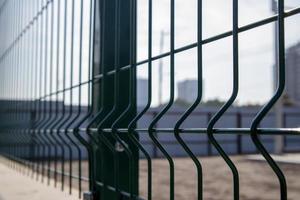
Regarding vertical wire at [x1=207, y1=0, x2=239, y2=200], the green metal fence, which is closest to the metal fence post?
the green metal fence

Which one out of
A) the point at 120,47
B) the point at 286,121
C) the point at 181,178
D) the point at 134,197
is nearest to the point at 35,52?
the point at 120,47

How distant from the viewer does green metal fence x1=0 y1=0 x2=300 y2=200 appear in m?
1.22

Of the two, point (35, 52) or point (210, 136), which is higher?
point (35, 52)

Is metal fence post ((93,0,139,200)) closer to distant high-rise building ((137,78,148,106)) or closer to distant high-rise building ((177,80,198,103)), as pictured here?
distant high-rise building ((137,78,148,106))

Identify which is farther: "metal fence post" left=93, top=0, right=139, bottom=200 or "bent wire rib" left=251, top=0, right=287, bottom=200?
"metal fence post" left=93, top=0, right=139, bottom=200

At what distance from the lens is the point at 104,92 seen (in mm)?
2299

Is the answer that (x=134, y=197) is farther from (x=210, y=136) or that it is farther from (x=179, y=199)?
(x=179, y=199)

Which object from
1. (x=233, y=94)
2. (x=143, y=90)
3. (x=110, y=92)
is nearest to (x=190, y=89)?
(x=143, y=90)

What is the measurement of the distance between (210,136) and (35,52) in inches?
123

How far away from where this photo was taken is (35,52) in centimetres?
405

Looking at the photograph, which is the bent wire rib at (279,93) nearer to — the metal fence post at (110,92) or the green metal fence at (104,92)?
the green metal fence at (104,92)

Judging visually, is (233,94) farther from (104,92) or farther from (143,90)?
(143,90)

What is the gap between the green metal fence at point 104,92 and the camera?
1.22 metres

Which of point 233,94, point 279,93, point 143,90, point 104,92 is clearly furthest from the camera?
point 143,90
